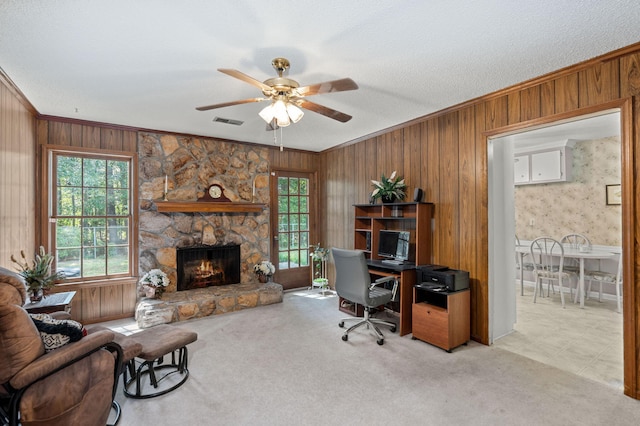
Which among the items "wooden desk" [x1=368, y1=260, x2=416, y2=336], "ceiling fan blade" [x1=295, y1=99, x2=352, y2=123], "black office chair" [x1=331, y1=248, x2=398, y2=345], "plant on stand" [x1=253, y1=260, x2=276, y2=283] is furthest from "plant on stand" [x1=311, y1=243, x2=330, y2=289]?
"ceiling fan blade" [x1=295, y1=99, x2=352, y2=123]

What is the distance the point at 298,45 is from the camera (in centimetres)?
222

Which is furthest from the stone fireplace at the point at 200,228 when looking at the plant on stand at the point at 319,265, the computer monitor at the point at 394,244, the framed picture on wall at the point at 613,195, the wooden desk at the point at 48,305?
the framed picture on wall at the point at 613,195

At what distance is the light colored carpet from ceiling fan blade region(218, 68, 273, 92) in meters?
2.31

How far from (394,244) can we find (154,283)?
3264mm

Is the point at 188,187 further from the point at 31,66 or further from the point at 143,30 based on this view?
the point at 143,30

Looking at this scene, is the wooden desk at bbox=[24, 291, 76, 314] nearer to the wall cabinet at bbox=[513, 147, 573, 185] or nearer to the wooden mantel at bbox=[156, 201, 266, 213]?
the wooden mantel at bbox=[156, 201, 266, 213]

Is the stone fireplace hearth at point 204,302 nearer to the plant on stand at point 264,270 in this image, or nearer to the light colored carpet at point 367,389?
the plant on stand at point 264,270

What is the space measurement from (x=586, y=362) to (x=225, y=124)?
4.78 metres

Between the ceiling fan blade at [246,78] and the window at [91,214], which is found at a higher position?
the ceiling fan blade at [246,78]

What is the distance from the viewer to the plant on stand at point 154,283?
4.11 metres

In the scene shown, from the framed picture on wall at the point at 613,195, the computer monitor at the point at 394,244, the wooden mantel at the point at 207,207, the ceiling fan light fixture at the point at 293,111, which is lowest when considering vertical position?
the computer monitor at the point at 394,244

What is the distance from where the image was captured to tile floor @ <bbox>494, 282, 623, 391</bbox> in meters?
2.78

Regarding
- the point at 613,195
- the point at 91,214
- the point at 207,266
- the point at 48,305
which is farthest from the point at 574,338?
the point at 91,214

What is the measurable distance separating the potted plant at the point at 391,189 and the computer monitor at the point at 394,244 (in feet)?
1.53
